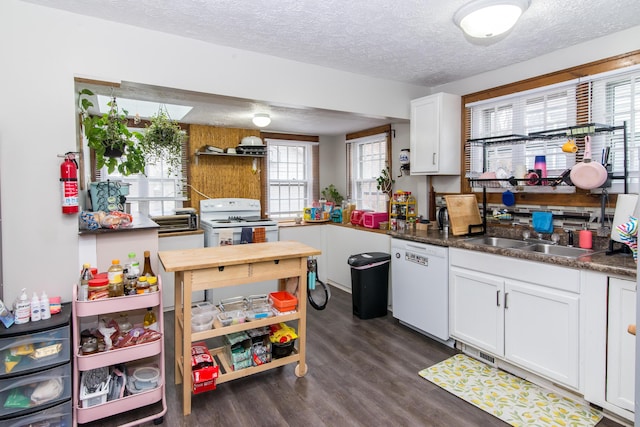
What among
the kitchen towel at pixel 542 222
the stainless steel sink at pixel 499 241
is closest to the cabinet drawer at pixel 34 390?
the stainless steel sink at pixel 499 241

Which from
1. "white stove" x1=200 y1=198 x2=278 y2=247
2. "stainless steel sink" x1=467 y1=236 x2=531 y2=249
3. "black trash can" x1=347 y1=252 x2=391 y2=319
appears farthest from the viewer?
"white stove" x1=200 y1=198 x2=278 y2=247

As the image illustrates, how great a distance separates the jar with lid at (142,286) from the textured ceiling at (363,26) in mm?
1600

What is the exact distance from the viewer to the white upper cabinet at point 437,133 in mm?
3449

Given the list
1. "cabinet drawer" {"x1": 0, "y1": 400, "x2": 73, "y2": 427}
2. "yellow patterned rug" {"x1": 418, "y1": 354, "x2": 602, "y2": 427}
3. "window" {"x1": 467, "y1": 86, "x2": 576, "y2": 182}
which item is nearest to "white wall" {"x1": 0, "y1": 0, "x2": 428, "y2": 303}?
"cabinet drawer" {"x1": 0, "y1": 400, "x2": 73, "y2": 427}

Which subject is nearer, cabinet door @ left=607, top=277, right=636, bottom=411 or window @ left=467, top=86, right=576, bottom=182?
cabinet door @ left=607, top=277, right=636, bottom=411

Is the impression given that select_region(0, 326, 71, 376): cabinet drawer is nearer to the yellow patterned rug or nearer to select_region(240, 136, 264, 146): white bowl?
the yellow patterned rug

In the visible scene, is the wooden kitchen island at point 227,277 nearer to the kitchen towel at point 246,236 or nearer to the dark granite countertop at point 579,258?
the dark granite countertop at point 579,258

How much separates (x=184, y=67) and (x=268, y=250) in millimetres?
1427

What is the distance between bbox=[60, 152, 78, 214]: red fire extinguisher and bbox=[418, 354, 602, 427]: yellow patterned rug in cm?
257

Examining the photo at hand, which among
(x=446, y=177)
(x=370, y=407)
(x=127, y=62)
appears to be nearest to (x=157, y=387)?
(x=370, y=407)

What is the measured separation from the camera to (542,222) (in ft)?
9.52

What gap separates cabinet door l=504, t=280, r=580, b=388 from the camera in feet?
7.31

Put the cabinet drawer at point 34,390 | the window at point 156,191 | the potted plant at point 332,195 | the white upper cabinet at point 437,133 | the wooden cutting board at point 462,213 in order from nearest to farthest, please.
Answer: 1. the cabinet drawer at point 34,390
2. the wooden cutting board at point 462,213
3. the white upper cabinet at point 437,133
4. the window at point 156,191
5. the potted plant at point 332,195

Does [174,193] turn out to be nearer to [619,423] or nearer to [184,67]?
[184,67]
